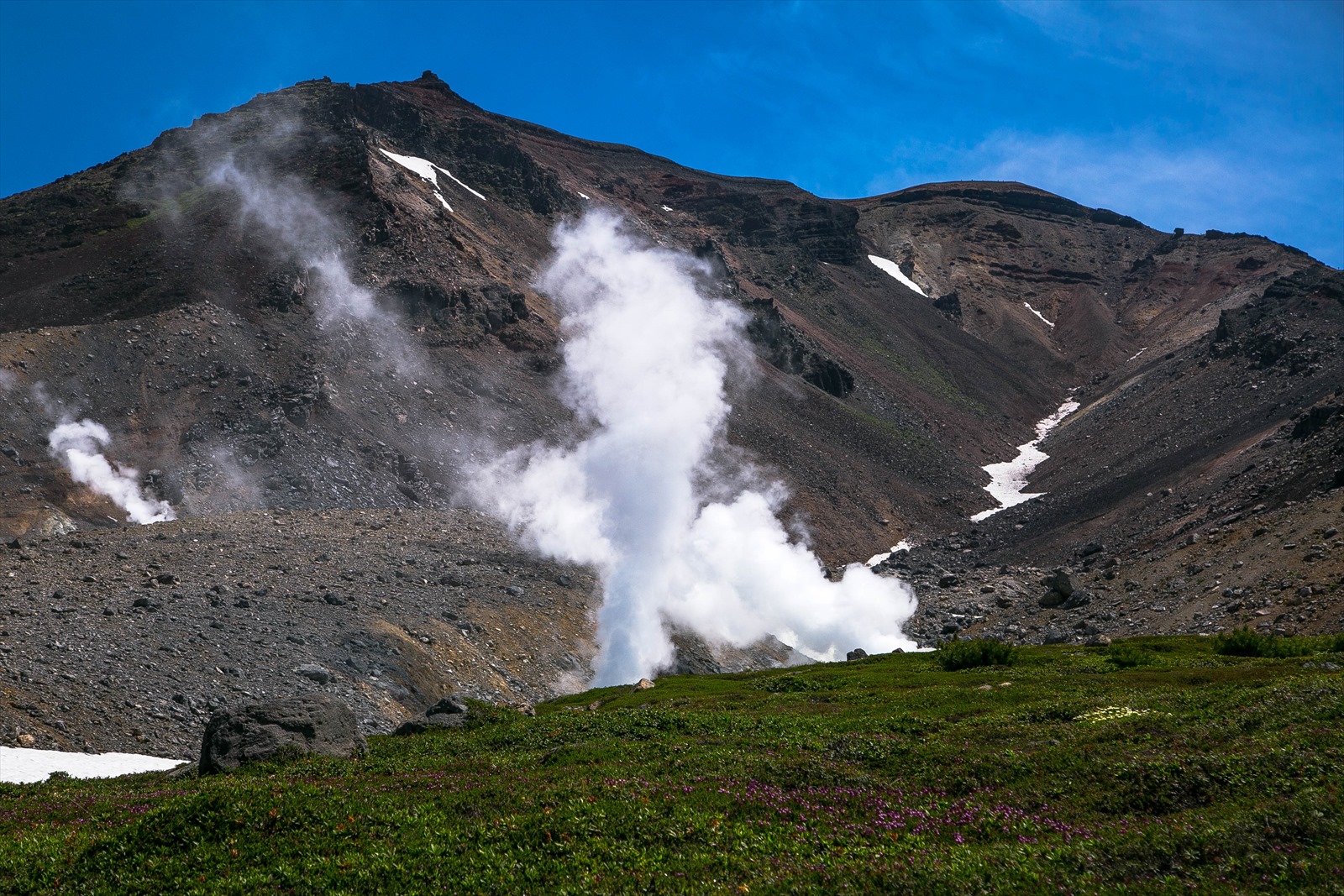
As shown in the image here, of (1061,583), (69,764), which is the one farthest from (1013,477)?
(69,764)

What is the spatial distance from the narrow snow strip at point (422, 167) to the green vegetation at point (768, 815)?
143m

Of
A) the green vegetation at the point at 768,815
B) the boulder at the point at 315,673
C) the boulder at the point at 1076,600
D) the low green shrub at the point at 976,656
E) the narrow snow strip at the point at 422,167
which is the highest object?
the narrow snow strip at the point at 422,167

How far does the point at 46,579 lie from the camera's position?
55.8 m

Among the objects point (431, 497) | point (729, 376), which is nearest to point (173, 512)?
point (431, 497)

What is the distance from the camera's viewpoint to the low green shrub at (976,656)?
194 ft

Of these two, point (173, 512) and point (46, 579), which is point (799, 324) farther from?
point (46, 579)

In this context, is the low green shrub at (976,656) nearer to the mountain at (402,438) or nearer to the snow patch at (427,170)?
the mountain at (402,438)

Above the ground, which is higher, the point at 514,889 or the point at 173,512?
the point at 173,512

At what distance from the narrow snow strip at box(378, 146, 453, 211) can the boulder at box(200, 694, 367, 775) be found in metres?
136

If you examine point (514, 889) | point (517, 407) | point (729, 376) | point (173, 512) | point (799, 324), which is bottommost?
point (514, 889)

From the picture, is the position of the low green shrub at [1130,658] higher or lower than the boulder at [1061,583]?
lower

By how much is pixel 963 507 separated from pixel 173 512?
4086 inches

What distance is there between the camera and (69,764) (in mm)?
37781

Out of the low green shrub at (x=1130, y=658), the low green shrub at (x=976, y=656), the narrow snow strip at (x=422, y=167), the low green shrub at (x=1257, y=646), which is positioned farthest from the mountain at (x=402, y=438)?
the low green shrub at (x=976, y=656)
